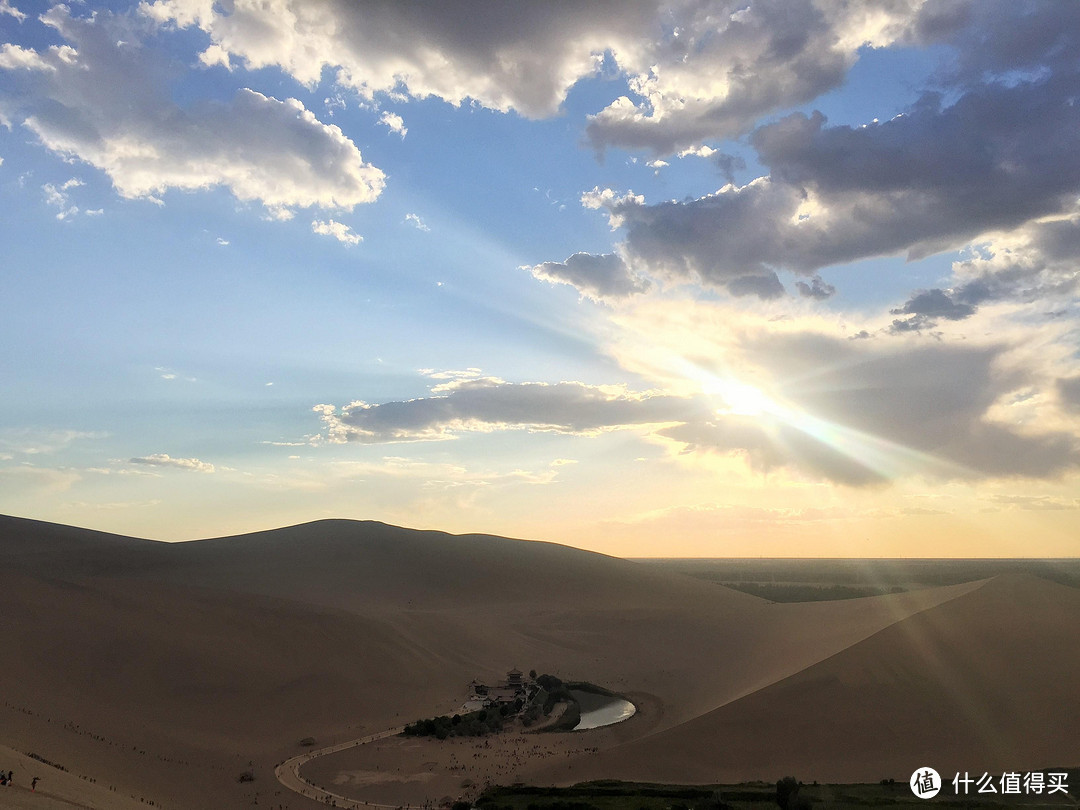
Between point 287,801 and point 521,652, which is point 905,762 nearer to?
point 287,801

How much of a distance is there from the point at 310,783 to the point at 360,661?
17.7 meters

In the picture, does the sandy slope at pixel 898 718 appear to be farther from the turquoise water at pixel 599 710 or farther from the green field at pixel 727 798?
the turquoise water at pixel 599 710

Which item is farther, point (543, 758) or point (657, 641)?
point (657, 641)

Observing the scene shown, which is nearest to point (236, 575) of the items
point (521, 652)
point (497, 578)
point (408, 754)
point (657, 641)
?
point (497, 578)

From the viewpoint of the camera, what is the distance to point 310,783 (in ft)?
86.4

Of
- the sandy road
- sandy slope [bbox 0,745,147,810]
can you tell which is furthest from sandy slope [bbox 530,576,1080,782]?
sandy slope [bbox 0,745,147,810]

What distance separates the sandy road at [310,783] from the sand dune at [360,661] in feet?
2.52

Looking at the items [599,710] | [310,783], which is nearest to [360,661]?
[599,710]

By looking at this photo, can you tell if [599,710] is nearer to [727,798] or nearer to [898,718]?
[898,718]

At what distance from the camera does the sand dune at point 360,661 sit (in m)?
26.8

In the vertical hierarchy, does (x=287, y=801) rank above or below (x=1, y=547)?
below

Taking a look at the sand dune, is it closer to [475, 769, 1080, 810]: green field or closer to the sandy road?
the sandy road

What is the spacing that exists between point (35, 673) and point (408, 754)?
56.5 feet

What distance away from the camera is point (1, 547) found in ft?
241
